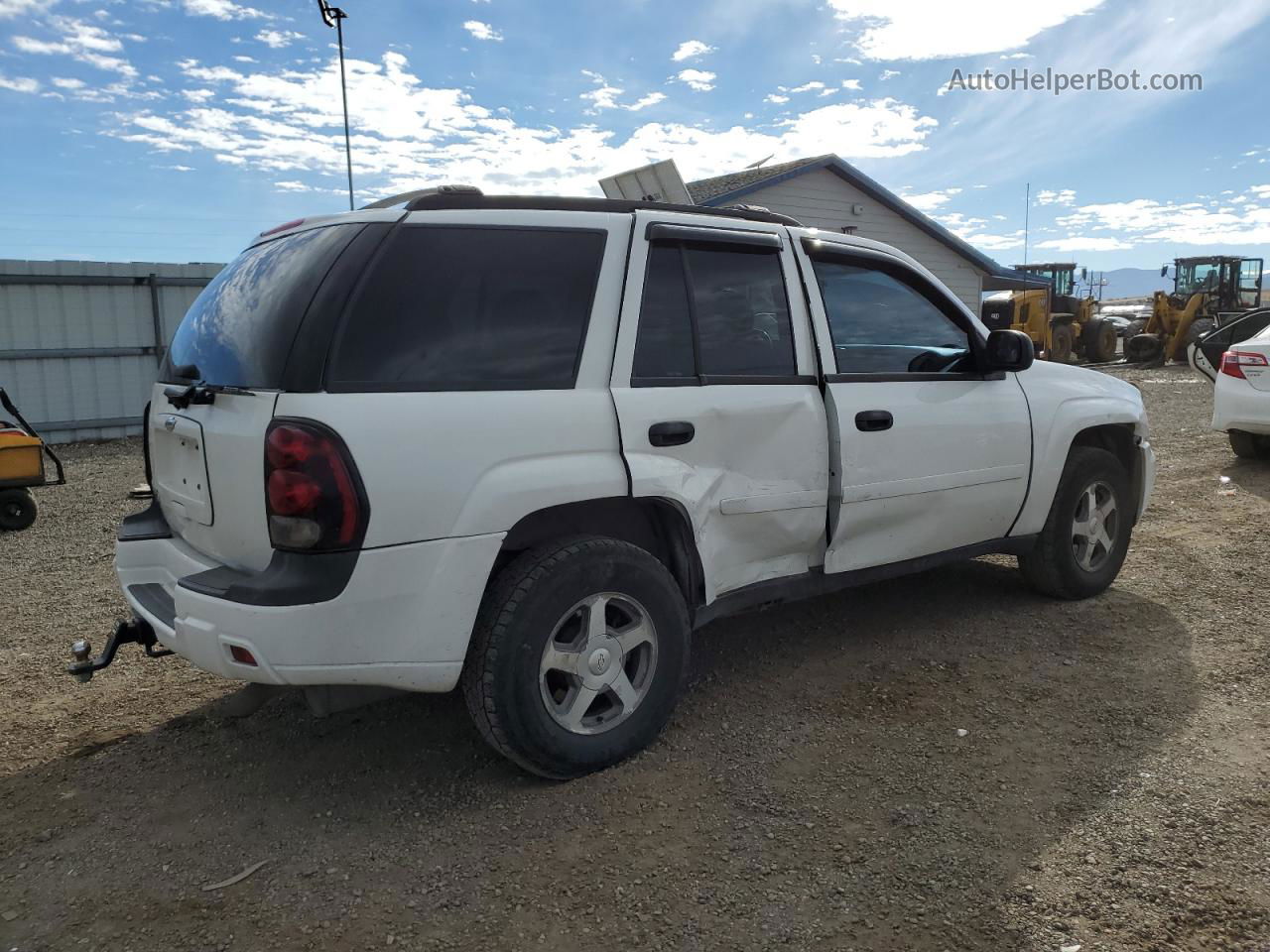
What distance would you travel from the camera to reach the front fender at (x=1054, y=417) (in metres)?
4.41

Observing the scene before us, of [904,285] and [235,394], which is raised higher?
[904,285]

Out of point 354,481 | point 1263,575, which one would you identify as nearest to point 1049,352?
point 1263,575

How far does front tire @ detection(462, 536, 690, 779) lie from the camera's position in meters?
2.83

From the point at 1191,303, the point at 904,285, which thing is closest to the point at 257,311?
the point at 904,285

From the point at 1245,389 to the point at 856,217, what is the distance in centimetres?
1230

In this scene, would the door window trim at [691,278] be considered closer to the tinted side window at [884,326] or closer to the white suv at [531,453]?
the white suv at [531,453]

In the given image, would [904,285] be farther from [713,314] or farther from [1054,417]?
[713,314]

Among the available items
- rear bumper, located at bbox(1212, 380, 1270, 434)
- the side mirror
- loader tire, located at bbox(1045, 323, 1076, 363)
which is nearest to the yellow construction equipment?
the side mirror

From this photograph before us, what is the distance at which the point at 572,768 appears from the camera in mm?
3018

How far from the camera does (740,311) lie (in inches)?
139

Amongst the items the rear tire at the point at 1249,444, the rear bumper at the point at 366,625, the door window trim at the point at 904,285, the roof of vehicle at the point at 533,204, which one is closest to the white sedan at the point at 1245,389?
the rear tire at the point at 1249,444

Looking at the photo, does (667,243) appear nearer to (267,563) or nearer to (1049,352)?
(267,563)

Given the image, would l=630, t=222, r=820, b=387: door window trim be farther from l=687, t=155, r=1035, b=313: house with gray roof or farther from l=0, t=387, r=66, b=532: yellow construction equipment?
l=687, t=155, r=1035, b=313: house with gray roof

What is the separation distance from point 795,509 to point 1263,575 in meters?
3.35
